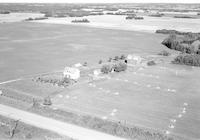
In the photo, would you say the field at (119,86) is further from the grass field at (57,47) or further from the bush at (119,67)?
the bush at (119,67)

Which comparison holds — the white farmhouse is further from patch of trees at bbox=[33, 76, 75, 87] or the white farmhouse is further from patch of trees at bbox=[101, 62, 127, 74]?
patch of trees at bbox=[101, 62, 127, 74]

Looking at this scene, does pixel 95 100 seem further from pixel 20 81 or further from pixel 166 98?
pixel 20 81

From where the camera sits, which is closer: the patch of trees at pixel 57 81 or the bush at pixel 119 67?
the patch of trees at pixel 57 81

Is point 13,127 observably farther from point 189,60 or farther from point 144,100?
point 189,60

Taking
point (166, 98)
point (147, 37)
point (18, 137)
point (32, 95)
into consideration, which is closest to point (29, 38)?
point (147, 37)

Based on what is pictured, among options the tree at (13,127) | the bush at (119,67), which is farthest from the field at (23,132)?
the bush at (119,67)

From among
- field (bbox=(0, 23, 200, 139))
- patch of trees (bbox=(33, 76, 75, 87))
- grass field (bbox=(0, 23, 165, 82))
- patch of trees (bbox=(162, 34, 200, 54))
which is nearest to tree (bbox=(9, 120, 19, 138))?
field (bbox=(0, 23, 200, 139))

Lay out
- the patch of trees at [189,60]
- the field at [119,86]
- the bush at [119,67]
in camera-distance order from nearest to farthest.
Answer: the field at [119,86], the bush at [119,67], the patch of trees at [189,60]

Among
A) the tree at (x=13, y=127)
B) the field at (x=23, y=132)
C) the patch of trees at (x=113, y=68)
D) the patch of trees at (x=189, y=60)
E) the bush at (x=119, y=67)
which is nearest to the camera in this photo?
the field at (x=23, y=132)
